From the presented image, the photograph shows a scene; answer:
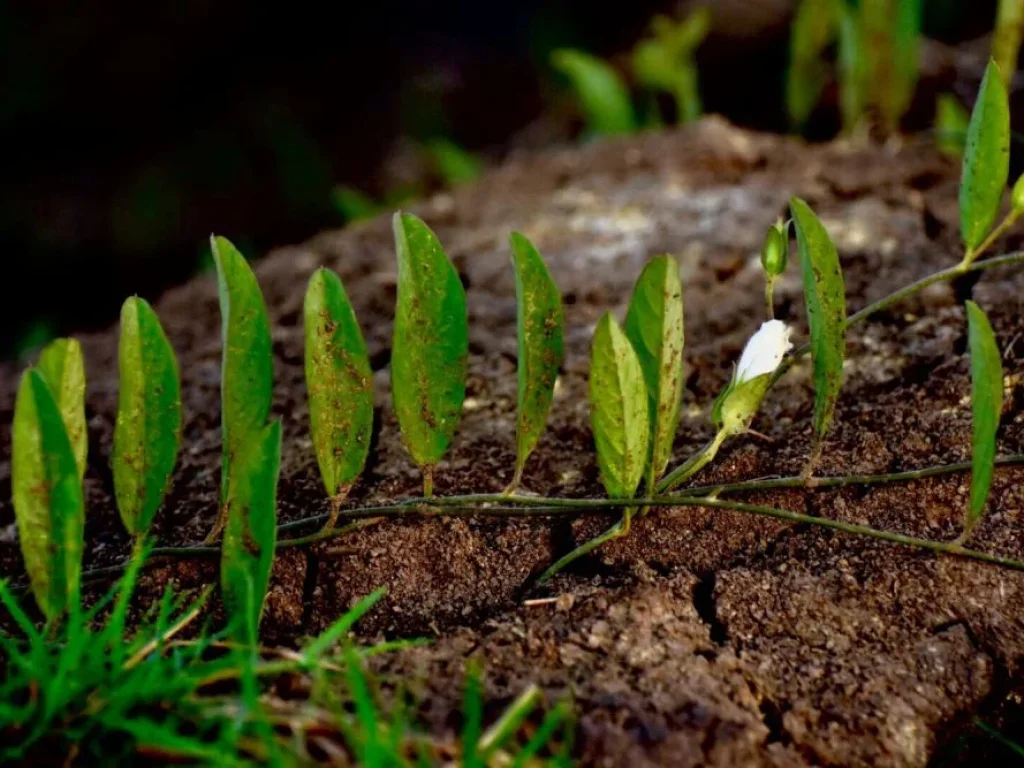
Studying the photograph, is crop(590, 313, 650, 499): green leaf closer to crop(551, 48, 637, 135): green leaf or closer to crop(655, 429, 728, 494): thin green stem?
crop(655, 429, 728, 494): thin green stem

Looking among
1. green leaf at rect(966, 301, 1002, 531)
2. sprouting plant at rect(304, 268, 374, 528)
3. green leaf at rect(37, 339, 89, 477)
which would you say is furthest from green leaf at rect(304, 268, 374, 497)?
green leaf at rect(966, 301, 1002, 531)

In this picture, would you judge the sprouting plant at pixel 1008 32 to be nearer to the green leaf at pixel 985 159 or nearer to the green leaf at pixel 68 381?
the green leaf at pixel 985 159

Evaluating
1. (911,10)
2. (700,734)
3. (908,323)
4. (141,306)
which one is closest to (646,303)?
(700,734)

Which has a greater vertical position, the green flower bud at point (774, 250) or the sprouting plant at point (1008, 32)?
the sprouting plant at point (1008, 32)

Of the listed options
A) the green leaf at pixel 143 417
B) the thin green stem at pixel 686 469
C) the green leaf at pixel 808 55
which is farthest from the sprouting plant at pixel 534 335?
the green leaf at pixel 808 55

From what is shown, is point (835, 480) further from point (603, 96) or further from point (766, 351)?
Result: point (603, 96)

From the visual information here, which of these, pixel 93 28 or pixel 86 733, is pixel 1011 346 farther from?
pixel 93 28

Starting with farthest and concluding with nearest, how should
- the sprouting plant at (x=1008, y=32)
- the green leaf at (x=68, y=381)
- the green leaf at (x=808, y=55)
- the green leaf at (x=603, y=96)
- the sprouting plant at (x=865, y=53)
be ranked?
the green leaf at (x=603, y=96) < the green leaf at (x=808, y=55) < the sprouting plant at (x=865, y=53) < the sprouting plant at (x=1008, y=32) < the green leaf at (x=68, y=381)
